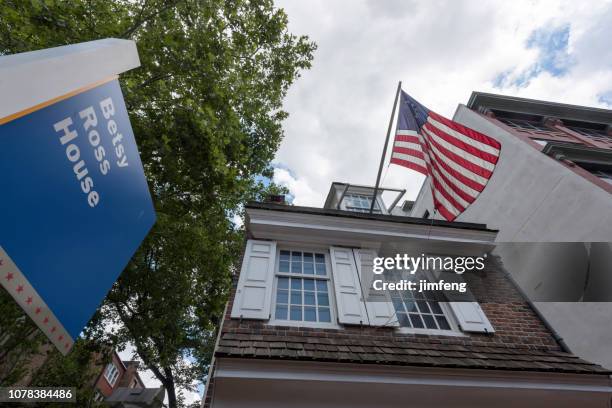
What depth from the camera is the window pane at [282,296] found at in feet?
17.3

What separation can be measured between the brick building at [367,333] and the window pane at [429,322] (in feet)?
0.07

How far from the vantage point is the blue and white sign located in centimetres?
130

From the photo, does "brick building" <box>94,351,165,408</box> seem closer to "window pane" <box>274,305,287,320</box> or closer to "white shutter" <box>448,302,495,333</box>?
"window pane" <box>274,305,287,320</box>

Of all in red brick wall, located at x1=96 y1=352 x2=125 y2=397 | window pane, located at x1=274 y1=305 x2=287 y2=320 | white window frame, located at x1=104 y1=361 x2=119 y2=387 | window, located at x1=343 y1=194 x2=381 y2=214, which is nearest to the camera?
window pane, located at x1=274 y1=305 x2=287 y2=320

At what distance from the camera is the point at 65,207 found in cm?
155

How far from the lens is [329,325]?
489 centimetres

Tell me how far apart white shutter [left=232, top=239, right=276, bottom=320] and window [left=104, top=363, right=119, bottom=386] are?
96.0 ft

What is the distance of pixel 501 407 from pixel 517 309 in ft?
8.73

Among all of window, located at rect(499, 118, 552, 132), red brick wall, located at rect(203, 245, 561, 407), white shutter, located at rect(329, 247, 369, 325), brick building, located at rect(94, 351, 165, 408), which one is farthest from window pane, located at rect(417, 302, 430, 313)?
brick building, located at rect(94, 351, 165, 408)

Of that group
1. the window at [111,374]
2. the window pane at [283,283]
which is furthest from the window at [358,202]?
the window at [111,374]

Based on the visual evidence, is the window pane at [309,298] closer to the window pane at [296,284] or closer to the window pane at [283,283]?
the window pane at [296,284]

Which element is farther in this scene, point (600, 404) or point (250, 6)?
point (250, 6)

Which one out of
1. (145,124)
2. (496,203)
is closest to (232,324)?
(145,124)

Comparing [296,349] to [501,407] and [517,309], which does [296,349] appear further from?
[517,309]
